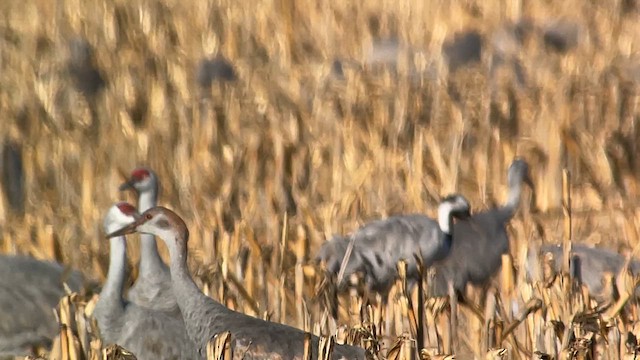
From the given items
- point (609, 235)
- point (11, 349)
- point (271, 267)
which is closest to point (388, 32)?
point (609, 235)

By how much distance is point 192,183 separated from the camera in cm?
707

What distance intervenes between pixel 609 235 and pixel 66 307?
2809mm

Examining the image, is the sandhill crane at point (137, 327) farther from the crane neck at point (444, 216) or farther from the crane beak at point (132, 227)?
the crane neck at point (444, 216)

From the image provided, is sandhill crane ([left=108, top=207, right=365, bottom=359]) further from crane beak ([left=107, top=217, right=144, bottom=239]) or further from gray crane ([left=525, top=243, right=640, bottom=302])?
gray crane ([left=525, top=243, right=640, bottom=302])

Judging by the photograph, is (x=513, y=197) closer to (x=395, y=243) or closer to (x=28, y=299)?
(x=395, y=243)

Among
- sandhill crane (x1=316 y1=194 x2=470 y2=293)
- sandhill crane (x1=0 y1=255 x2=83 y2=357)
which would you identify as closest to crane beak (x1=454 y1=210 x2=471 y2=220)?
sandhill crane (x1=316 y1=194 x2=470 y2=293)

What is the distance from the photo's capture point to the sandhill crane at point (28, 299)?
16.8ft

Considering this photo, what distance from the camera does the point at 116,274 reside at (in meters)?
5.27

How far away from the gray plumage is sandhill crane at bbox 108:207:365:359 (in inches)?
58.7

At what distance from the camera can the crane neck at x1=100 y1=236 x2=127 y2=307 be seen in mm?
5094

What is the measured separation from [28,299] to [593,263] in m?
2.25

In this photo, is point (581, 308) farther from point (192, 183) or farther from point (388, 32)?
point (388, 32)

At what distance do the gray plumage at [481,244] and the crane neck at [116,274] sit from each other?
145cm

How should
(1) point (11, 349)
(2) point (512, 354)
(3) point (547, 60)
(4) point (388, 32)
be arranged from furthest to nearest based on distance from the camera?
(4) point (388, 32) < (3) point (547, 60) < (1) point (11, 349) < (2) point (512, 354)
